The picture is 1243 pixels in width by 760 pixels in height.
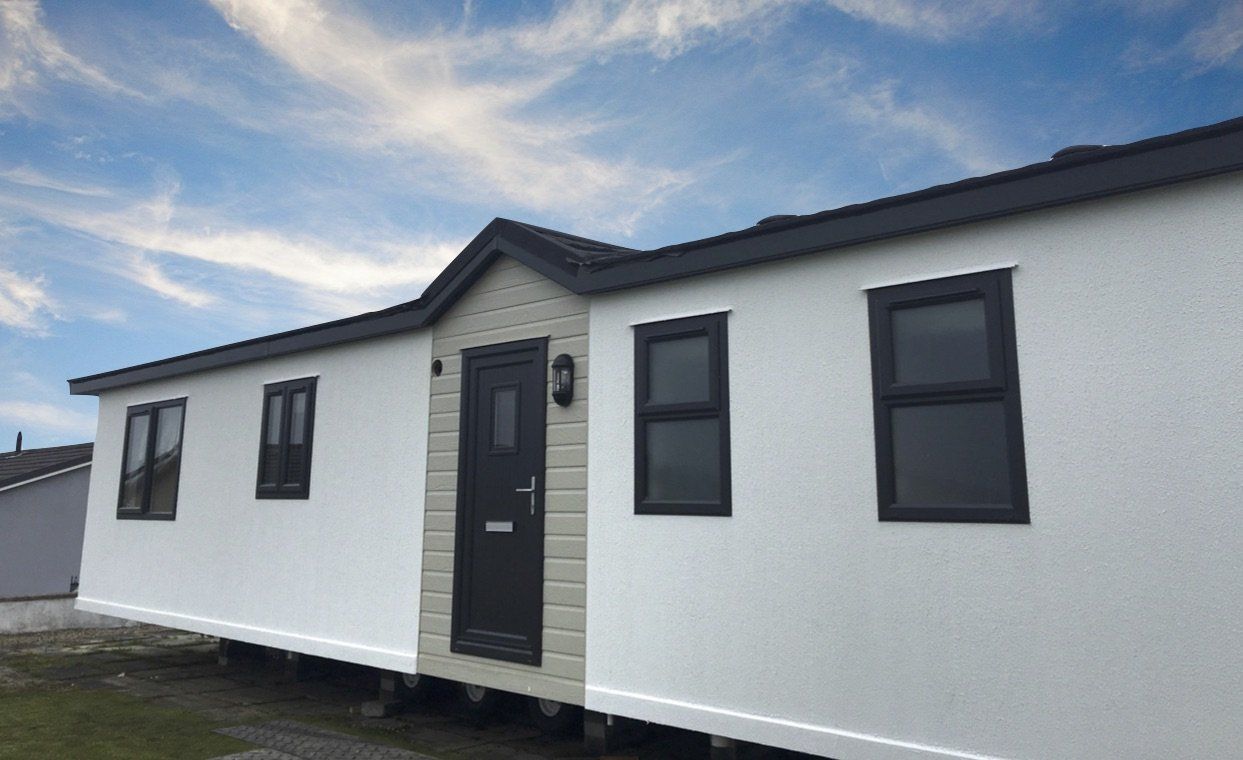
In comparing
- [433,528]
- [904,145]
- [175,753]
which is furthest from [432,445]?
[904,145]

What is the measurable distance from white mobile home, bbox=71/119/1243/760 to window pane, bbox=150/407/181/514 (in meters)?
2.83

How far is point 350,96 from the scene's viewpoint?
34.4 ft

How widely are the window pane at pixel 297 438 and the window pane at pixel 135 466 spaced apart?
2.71 m

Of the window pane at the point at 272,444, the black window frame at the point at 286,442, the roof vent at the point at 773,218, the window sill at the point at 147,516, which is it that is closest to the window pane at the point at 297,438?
the black window frame at the point at 286,442

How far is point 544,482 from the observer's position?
527 cm

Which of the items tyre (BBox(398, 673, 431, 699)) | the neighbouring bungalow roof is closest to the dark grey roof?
the neighbouring bungalow roof

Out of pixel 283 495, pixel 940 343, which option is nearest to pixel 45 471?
pixel 283 495

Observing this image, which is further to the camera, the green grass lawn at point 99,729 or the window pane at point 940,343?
the green grass lawn at point 99,729

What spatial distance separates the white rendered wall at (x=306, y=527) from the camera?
6.18 metres

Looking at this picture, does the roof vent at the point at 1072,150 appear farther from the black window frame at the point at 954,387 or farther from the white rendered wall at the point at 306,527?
the white rendered wall at the point at 306,527

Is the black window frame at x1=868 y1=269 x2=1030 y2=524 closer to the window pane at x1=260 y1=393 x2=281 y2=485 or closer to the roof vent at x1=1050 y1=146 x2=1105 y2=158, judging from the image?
the roof vent at x1=1050 y1=146 x2=1105 y2=158

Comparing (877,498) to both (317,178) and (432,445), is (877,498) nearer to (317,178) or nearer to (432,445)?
(432,445)

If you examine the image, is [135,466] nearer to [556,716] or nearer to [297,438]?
[297,438]

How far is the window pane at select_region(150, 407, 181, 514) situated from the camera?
8492 mm
